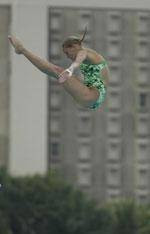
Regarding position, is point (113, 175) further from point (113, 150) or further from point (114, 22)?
point (114, 22)

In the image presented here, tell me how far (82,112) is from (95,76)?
16291 cm

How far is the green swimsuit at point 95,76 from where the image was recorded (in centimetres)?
1906

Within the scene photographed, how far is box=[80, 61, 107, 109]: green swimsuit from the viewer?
62.5 ft

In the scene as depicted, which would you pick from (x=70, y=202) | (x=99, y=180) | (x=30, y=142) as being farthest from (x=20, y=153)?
(x=70, y=202)

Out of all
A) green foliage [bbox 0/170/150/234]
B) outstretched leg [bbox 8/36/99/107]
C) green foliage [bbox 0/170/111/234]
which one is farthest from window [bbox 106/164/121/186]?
outstretched leg [bbox 8/36/99/107]

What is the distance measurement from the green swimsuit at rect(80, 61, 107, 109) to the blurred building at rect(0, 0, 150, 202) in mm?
159222

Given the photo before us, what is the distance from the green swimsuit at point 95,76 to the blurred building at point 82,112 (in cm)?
15922

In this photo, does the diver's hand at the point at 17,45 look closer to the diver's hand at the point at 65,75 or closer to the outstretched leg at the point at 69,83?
the outstretched leg at the point at 69,83

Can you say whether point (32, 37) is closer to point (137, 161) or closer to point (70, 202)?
point (137, 161)

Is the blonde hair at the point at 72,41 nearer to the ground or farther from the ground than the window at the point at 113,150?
farther from the ground

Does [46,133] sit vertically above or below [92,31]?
below

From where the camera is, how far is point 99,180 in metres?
182

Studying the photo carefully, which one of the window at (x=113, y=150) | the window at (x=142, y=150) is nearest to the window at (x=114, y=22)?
the window at (x=113, y=150)

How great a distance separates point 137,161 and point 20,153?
22709 mm
